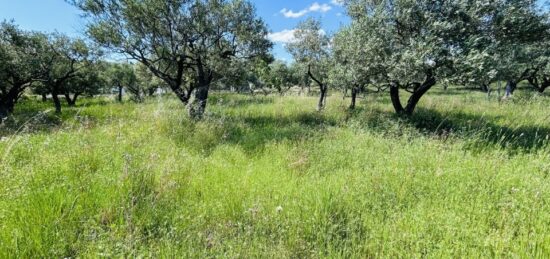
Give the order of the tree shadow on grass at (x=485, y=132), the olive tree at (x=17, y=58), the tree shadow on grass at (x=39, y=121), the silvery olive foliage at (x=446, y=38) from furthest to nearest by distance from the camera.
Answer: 1. the olive tree at (x=17, y=58)
2. the silvery olive foliage at (x=446, y=38)
3. the tree shadow on grass at (x=485, y=132)
4. the tree shadow on grass at (x=39, y=121)

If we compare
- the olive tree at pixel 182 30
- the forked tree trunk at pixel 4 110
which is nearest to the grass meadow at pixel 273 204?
the olive tree at pixel 182 30

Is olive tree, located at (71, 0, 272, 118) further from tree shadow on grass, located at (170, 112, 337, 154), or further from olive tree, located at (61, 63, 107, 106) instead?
olive tree, located at (61, 63, 107, 106)

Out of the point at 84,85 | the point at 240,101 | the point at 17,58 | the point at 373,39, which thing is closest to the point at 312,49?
the point at 240,101

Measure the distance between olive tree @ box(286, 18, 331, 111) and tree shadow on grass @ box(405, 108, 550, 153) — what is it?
7.35 m

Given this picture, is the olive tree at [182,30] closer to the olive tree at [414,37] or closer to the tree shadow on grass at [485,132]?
the olive tree at [414,37]

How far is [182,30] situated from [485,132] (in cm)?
1066

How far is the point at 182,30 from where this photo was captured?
9.00 meters

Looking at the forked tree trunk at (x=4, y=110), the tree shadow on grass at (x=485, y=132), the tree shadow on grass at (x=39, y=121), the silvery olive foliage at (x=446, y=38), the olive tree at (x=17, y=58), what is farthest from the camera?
the forked tree trunk at (x=4, y=110)

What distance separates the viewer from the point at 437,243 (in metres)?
2.53

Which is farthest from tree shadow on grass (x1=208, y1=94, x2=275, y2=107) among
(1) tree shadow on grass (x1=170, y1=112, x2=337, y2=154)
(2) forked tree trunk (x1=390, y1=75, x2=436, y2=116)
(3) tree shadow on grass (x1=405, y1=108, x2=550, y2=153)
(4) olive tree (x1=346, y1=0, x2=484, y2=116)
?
(3) tree shadow on grass (x1=405, y1=108, x2=550, y2=153)

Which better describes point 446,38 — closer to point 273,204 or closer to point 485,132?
point 485,132

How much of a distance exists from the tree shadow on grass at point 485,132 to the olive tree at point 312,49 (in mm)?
7354

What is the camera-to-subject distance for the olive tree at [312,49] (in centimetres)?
1634

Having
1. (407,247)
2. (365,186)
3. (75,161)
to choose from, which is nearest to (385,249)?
(407,247)
